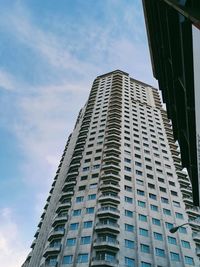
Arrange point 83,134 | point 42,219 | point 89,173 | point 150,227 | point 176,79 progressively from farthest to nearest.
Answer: point 83,134 → point 42,219 → point 89,173 → point 150,227 → point 176,79

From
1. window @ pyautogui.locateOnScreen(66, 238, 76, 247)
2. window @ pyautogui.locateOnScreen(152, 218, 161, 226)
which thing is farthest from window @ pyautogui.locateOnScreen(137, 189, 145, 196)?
window @ pyautogui.locateOnScreen(66, 238, 76, 247)

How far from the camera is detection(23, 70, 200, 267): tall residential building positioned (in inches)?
1610

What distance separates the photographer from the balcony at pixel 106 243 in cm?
3978

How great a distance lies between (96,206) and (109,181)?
5.66m

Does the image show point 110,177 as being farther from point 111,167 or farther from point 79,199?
point 79,199

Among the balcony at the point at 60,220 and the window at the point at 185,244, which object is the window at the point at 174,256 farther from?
the balcony at the point at 60,220

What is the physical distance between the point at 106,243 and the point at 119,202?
8497 millimetres

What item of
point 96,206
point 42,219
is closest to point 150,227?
point 96,206

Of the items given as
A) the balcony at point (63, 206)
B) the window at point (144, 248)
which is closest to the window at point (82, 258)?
the window at point (144, 248)

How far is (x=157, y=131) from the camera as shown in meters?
70.3

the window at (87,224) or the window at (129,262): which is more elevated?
the window at (87,224)

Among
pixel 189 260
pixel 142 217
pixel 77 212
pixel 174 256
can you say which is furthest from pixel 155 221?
pixel 77 212

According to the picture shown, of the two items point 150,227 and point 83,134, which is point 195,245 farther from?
point 83,134

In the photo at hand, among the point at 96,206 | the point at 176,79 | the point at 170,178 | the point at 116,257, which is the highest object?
the point at 170,178
